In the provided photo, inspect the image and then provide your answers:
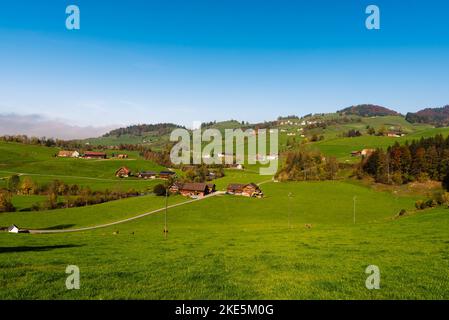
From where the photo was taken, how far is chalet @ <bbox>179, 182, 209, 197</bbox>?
122m

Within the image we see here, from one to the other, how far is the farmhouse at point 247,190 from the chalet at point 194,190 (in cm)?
971

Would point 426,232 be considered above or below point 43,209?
above

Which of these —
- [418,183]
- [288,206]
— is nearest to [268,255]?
[288,206]

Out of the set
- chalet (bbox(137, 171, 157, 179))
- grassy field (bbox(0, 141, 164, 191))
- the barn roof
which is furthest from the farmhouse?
chalet (bbox(137, 171, 157, 179))

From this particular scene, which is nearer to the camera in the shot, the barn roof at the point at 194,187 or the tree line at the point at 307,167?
the barn roof at the point at 194,187

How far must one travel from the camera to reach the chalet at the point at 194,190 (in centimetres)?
12219

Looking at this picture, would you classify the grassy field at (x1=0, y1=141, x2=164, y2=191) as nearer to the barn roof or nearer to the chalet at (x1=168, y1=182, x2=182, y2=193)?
the chalet at (x1=168, y1=182, x2=182, y2=193)

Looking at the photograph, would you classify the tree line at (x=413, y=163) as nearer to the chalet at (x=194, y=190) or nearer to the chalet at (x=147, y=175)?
the chalet at (x=194, y=190)

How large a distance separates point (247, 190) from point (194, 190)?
19.8 meters

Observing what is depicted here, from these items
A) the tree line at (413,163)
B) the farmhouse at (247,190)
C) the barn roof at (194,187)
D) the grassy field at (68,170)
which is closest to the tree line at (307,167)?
the tree line at (413,163)

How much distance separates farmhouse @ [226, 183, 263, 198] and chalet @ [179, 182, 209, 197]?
9.71 meters
